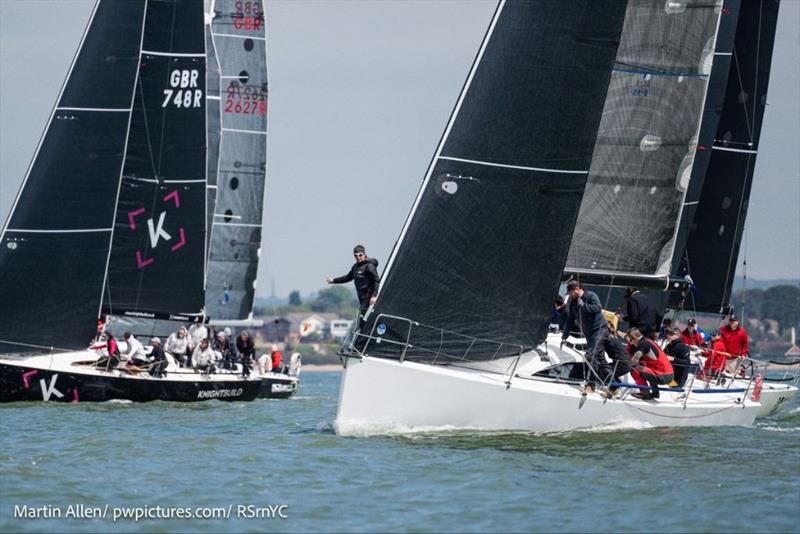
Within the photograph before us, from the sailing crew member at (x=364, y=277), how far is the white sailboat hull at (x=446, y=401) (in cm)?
138

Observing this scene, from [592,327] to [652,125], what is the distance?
4837 mm

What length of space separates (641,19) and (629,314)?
464 cm

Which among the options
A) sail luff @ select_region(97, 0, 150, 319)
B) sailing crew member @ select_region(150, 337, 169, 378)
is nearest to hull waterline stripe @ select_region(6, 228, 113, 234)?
sail luff @ select_region(97, 0, 150, 319)

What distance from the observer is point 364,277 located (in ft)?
62.5

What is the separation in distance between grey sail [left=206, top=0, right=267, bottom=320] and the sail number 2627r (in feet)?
35.4

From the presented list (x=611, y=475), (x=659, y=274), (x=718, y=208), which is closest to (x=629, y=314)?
(x=659, y=274)

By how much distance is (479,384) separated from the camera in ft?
58.9

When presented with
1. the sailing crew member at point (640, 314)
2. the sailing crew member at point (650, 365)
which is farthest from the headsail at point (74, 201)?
the sailing crew member at point (650, 365)

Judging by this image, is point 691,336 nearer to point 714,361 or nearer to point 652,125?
point 714,361

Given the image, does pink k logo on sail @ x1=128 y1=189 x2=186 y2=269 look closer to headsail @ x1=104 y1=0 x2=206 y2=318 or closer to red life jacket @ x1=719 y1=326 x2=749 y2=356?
headsail @ x1=104 y1=0 x2=206 y2=318

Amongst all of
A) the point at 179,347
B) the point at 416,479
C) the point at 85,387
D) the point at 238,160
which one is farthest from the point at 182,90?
the point at 416,479

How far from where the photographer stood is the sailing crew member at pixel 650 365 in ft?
64.5

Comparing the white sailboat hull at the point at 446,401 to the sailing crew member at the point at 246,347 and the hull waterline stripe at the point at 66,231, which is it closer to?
the hull waterline stripe at the point at 66,231

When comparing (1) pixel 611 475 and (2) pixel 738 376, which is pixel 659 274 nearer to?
(2) pixel 738 376
